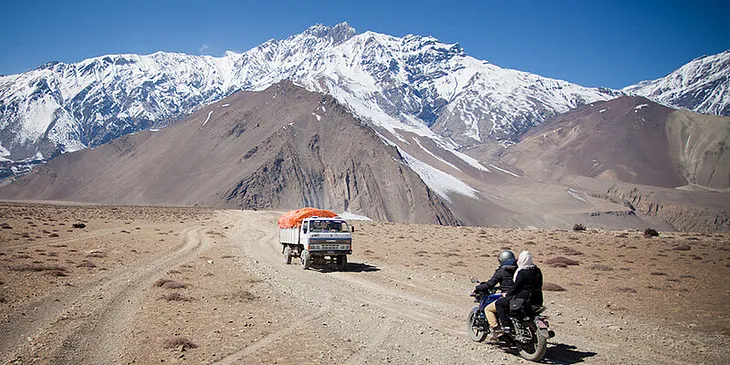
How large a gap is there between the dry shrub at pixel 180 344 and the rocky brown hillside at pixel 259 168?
343 feet

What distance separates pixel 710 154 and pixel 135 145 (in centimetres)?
22232

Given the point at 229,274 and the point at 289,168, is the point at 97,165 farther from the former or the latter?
the point at 229,274

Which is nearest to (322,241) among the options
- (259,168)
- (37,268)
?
(37,268)

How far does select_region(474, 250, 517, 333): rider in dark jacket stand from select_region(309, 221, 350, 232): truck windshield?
13108mm

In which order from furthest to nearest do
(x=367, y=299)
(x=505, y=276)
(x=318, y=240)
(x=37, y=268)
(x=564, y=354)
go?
(x=318, y=240) < (x=37, y=268) < (x=367, y=299) < (x=564, y=354) < (x=505, y=276)

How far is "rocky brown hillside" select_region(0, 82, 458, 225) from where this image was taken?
398 feet

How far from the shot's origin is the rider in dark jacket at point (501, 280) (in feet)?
31.4

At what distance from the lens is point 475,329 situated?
1053cm

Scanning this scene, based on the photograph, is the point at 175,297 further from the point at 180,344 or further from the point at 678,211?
the point at 678,211

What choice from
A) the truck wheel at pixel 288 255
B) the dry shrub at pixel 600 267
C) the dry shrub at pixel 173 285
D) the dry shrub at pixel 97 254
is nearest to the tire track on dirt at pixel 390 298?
the truck wheel at pixel 288 255

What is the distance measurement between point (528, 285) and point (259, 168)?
122m

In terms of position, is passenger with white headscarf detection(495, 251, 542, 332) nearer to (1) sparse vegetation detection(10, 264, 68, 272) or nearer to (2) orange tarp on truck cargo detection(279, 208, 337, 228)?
(2) orange tarp on truck cargo detection(279, 208, 337, 228)

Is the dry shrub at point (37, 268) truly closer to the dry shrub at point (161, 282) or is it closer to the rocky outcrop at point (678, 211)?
the dry shrub at point (161, 282)

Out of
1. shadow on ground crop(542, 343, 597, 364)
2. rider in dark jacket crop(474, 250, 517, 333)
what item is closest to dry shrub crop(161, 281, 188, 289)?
rider in dark jacket crop(474, 250, 517, 333)
